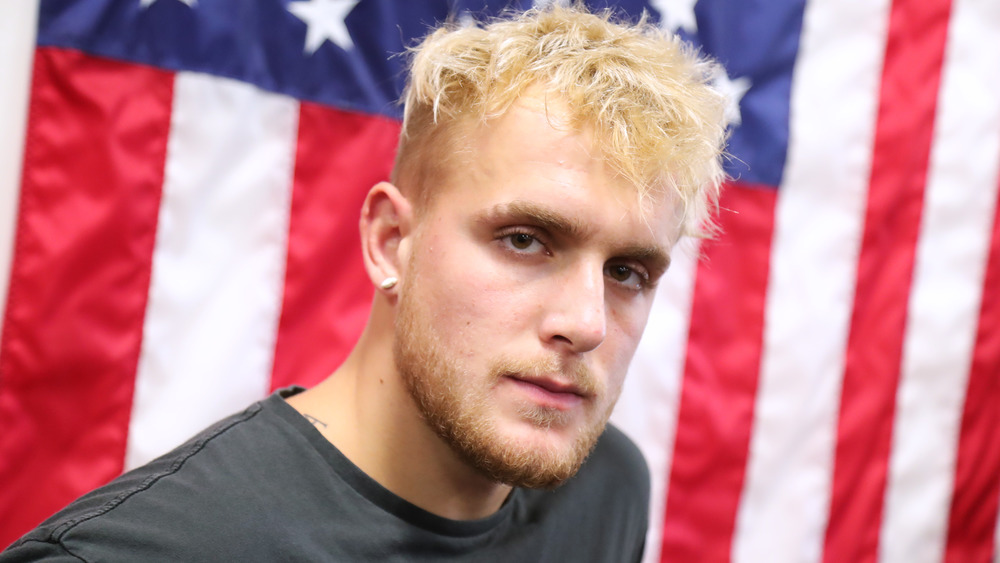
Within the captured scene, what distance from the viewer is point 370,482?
39.6 inches

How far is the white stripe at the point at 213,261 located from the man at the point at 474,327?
39 cm

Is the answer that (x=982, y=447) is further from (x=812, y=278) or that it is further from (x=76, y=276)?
(x=76, y=276)

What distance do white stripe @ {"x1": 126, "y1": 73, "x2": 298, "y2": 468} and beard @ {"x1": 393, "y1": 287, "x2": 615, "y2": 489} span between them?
574 millimetres

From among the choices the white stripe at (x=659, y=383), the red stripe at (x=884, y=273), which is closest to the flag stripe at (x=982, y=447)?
the red stripe at (x=884, y=273)

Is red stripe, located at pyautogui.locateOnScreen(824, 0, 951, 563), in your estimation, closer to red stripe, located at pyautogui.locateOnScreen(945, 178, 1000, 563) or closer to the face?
red stripe, located at pyautogui.locateOnScreen(945, 178, 1000, 563)

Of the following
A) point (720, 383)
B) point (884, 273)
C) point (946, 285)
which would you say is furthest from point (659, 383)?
point (946, 285)

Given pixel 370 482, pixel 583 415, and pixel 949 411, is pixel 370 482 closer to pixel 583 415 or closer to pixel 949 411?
pixel 583 415

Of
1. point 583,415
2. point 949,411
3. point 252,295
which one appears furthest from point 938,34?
point 252,295

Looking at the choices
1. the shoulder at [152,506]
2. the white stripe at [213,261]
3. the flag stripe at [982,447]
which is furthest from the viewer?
the flag stripe at [982,447]

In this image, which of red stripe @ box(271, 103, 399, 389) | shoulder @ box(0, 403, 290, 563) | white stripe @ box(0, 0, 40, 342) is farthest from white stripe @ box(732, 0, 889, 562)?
Answer: white stripe @ box(0, 0, 40, 342)

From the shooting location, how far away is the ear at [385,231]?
1.08 metres

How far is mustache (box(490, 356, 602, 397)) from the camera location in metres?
0.95

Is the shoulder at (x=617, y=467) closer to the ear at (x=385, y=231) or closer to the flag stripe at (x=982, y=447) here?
the ear at (x=385, y=231)

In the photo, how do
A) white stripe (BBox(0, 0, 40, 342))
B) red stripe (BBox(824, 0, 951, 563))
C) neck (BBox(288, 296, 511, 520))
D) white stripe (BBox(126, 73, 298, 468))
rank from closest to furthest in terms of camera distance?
neck (BBox(288, 296, 511, 520)) < white stripe (BBox(0, 0, 40, 342)) < white stripe (BBox(126, 73, 298, 468)) < red stripe (BBox(824, 0, 951, 563))
